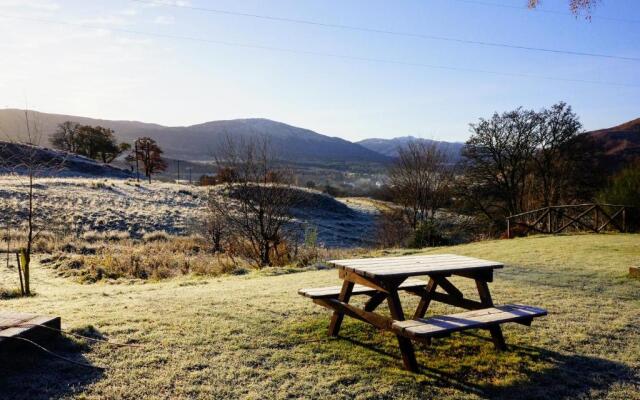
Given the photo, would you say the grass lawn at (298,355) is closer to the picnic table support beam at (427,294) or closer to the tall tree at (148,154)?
the picnic table support beam at (427,294)

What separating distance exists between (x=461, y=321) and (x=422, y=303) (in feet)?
4.57

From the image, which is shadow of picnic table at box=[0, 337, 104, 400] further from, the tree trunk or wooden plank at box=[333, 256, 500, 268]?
the tree trunk

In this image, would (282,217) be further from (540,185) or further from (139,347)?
(540,185)

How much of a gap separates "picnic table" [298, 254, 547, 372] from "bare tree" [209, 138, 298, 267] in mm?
11624

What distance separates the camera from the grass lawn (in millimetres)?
4355

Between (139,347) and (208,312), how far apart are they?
1517 millimetres

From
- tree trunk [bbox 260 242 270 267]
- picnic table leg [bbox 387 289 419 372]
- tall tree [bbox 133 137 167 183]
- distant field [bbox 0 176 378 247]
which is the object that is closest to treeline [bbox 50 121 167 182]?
tall tree [bbox 133 137 167 183]

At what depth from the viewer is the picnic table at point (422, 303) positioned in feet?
15.5

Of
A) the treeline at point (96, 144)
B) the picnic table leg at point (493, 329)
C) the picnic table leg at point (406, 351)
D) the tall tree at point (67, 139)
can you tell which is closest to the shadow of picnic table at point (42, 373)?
the picnic table leg at point (406, 351)

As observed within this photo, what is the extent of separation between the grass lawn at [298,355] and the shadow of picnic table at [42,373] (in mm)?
12

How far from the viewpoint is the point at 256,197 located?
1825cm

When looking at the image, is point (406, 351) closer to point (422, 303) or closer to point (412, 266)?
point (412, 266)

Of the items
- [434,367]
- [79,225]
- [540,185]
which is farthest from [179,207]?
[434,367]

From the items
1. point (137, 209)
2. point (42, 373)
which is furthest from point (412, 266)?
point (137, 209)
